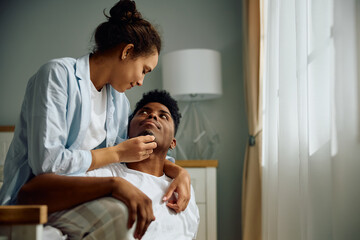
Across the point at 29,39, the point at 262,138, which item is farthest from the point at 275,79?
the point at 29,39

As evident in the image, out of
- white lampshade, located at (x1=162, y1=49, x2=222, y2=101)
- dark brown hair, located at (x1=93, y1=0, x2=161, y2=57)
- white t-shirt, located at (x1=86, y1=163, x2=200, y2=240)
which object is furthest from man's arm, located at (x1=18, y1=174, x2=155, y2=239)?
white lampshade, located at (x1=162, y1=49, x2=222, y2=101)

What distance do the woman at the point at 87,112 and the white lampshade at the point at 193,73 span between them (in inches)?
50.1

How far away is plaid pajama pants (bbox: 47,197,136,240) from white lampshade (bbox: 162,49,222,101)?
68.9 inches

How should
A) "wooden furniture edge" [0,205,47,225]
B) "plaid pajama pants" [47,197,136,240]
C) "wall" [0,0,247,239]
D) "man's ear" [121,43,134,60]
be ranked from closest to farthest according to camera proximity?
"wooden furniture edge" [0,205,47,225]
"plaid pajama pants" [47,197,136,240]
"man's ear" [121,43,134,60]
"wall" [0,0,247,239]

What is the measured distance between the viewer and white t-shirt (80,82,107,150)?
3.92ft

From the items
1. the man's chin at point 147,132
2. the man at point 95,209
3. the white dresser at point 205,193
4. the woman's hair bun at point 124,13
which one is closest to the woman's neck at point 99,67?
the woman's hair bun at point 124,13

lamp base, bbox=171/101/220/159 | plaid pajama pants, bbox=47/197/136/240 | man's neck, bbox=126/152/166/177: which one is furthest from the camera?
lamp base, bbox=171/101/220/159

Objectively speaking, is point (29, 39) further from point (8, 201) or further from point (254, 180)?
point (8, 201)

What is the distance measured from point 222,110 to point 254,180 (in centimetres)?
75

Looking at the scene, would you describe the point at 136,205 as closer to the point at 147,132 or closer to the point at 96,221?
the point at 96,221

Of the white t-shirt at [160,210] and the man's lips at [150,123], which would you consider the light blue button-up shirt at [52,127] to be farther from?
the man's lips at [150,123]

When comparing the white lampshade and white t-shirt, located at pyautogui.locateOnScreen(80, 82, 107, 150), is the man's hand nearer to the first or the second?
white t-shirt, located at pyautogui.locateOnScreen(80, 82, 107, 150)

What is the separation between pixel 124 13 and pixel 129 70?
0.18m

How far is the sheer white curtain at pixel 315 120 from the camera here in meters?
1.14
